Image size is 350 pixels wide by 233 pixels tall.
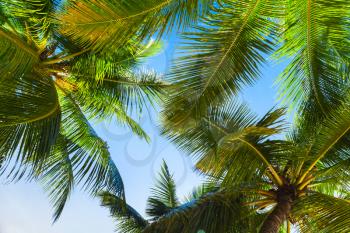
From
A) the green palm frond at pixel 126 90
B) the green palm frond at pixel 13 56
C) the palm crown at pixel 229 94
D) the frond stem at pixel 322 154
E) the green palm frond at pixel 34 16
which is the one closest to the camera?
the palm crown at pixel 229 94

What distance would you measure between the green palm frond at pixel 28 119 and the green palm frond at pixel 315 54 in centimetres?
353

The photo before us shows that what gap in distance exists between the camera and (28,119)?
6.94m

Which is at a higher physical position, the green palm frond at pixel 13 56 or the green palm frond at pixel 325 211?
the green palm frond at pixel 13 56

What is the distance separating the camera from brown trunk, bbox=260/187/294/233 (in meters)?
7.25

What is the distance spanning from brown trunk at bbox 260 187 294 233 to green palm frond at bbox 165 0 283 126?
1.81 m

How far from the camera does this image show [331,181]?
309 inches

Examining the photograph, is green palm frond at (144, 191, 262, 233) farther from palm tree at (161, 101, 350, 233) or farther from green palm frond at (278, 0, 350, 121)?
green palm frond at (278, 0, 350, 121)

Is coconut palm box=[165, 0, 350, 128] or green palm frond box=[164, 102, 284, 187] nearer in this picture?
coconut palm box=[165, 0, 350, 128]

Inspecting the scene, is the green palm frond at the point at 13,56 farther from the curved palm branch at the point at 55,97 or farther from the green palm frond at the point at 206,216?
the green palm frond at the point at 206,216

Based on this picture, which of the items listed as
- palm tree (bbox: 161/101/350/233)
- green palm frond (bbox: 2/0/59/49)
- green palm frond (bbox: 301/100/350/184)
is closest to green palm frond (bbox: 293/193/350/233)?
palm tree (bbox: 161/101/350/233)

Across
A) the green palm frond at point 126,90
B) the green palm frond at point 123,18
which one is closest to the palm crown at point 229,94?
the green palm frond at point 123,18

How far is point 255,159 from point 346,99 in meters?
1.66

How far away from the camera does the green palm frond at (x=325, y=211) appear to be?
7.02 meters

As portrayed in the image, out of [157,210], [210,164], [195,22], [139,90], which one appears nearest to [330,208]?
[210,164]
